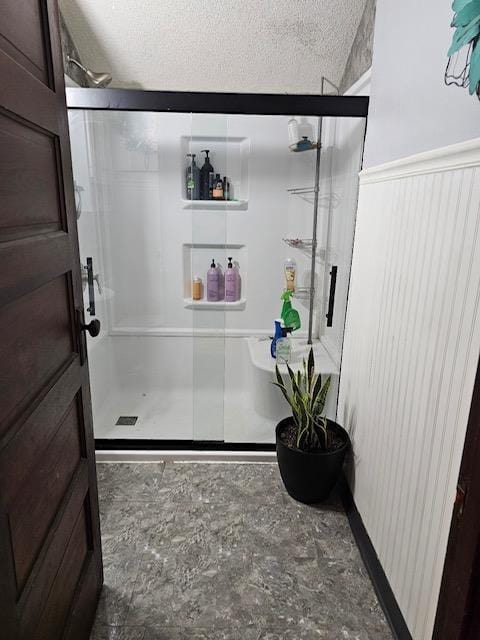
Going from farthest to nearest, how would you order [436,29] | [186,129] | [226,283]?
[226,283] < [186,129] < [436,29]

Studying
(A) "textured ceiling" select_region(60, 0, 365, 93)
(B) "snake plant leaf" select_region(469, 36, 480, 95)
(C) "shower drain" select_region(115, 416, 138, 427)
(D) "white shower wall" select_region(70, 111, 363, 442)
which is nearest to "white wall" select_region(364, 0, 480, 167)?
(B) "snake plant leaf" select_region(469, 36, 480, 95)

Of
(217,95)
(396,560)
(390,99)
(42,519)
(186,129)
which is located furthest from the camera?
(186,129)

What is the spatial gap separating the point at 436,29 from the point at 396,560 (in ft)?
5.05

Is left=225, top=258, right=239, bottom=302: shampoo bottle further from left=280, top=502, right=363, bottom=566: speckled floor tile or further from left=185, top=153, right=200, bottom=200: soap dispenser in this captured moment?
left=280, top=502, right=363, bottom=566: speckled floor tile

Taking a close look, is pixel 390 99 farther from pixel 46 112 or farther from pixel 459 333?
pixel 46 112

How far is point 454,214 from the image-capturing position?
1.00 meters

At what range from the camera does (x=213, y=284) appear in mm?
2779

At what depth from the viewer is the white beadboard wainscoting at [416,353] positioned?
0.97 metres

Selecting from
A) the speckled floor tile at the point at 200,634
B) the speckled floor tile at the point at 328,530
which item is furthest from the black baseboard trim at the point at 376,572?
the speckled floor tile at the point at 200,634

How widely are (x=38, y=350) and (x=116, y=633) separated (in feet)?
3.21

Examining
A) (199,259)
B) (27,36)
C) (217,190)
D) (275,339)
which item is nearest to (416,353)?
(27,36)

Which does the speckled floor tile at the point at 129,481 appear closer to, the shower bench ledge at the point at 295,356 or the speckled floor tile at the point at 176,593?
the speckled floor tile at the point at 176,593

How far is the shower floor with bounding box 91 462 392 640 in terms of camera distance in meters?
1.33

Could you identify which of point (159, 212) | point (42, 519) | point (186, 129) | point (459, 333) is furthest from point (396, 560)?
point (186, 129)
